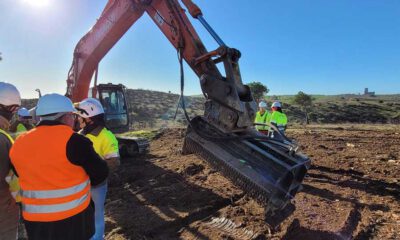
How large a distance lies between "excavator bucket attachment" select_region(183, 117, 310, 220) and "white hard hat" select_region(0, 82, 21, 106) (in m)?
2.10

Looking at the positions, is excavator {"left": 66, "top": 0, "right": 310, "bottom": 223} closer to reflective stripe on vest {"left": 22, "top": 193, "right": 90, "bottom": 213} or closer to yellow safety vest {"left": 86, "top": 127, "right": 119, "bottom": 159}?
yellow safety vest {"left": 86, "top": 127, "right": 119, "bottom": 159}

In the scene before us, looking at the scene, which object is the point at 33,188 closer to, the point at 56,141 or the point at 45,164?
the point at 45,164

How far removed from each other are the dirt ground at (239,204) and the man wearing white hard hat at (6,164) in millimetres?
1983

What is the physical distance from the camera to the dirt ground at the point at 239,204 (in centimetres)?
478

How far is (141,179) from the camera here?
26.8 feet

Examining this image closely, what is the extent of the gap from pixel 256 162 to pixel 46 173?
2.29 metres

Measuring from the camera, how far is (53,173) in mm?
2572

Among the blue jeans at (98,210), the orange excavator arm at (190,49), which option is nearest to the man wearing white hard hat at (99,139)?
the blue jeans at (98,210)

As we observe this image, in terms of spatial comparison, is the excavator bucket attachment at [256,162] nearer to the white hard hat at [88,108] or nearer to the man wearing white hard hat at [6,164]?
the white hard hat at [88,108]

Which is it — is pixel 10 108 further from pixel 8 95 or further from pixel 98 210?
pixel 98 210

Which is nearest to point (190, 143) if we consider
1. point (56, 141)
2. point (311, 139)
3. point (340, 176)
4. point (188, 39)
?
point (188, 39)

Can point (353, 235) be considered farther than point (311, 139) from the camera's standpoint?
No

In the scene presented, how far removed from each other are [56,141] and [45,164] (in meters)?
0.19

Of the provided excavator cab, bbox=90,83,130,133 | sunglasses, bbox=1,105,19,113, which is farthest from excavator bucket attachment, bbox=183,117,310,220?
excavator cab, bbox=90,83,130,133
